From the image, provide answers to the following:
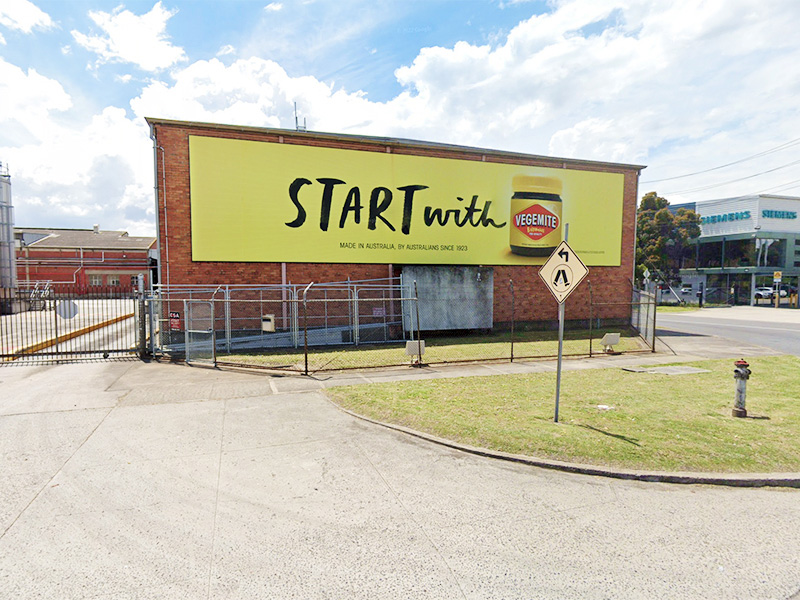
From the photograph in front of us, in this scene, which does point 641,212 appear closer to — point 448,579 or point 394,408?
point 394,408

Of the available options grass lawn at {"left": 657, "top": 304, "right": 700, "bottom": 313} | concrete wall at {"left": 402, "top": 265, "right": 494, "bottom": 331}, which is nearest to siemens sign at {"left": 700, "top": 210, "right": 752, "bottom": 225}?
grass lawn at {"left": 657, "top": 304, "right": 700, "bottom": 313}

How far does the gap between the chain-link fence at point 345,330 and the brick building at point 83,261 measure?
3678 centimetres

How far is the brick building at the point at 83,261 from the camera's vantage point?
46719mm

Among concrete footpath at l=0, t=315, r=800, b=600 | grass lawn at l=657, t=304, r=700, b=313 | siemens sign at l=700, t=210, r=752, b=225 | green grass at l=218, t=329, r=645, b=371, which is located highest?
siemens sign at l=700, t=210, r=752, b=225

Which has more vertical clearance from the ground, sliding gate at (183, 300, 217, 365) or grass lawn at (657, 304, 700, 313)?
sliding gate at (183, 300, 217, 365)

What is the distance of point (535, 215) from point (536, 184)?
61.9 inches

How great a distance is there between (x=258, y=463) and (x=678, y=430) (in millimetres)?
6383

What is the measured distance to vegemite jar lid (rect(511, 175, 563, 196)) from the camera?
20594 mm

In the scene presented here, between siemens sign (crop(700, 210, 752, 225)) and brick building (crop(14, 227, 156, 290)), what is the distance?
2505 inches

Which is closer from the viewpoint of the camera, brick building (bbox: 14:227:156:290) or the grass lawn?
the grass lawn

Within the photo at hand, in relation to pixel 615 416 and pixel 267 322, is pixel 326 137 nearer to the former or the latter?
pixel 267 322

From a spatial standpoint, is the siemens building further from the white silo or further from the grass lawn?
the white silo

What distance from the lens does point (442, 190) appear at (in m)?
19.4

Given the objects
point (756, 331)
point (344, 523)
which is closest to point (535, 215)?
point (756, 331)
